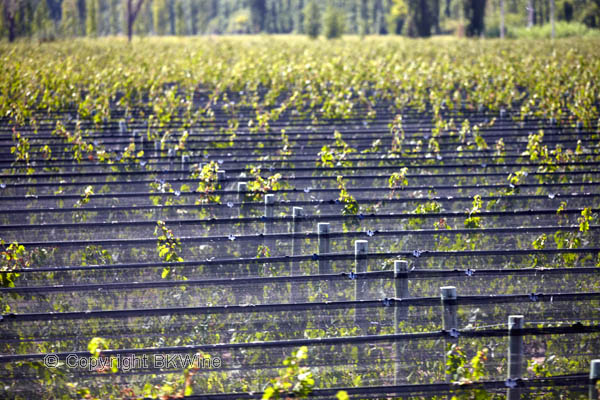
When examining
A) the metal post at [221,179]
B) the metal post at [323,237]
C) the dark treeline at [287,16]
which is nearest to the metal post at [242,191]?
the metal post at [221,179]

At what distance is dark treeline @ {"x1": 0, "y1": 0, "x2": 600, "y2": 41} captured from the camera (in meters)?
51.9

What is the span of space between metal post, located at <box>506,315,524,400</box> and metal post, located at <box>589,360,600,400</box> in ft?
1.50

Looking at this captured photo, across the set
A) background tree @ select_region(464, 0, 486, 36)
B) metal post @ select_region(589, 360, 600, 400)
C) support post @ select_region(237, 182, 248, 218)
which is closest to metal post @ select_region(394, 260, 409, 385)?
metal post @ select_region(589, 360, 600, 400)

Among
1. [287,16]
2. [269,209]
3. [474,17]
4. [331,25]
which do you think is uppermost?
[287,16]

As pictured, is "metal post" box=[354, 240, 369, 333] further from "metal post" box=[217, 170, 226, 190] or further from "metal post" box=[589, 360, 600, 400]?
"metal post" box=[217, 170, 226, 190]

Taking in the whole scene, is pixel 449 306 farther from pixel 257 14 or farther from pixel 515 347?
pixel 257 14

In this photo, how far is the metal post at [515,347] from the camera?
4.68 meters

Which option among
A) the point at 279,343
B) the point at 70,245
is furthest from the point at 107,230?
the point at 279,343

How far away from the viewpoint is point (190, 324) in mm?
5242

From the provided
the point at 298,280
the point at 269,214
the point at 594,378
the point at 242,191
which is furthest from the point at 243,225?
the point at 594,378

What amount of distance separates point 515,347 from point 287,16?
106 metres

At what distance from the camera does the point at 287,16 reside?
107 m

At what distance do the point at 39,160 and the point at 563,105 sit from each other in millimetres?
11656

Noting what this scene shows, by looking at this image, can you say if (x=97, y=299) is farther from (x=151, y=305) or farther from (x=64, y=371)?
(x=64, y=371)
